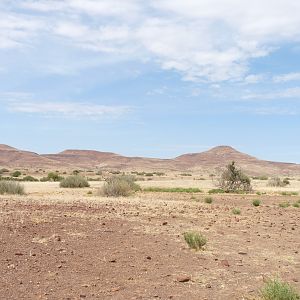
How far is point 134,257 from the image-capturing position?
464 inches

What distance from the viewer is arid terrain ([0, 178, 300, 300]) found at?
9.23 metres

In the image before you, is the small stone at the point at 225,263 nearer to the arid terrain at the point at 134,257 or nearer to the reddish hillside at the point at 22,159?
the arid terrain at the point at 134,257

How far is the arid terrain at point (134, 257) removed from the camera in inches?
363

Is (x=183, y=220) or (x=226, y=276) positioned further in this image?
(x=183, y=220)

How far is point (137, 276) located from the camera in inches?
400

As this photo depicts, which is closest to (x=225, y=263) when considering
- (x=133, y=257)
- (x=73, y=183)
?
(x=133, y=257)

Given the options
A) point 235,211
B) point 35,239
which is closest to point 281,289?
point 35,239

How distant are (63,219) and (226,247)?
567cm

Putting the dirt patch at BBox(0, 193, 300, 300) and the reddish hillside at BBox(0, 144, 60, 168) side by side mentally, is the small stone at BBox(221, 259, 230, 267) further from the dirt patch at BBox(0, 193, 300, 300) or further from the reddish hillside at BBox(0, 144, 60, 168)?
the reddish hillside at BBox(0, 144, 60, 168)

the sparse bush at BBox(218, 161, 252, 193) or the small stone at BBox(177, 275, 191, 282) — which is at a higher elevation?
the sparse bush at BBox(218, 161, 252, 193)

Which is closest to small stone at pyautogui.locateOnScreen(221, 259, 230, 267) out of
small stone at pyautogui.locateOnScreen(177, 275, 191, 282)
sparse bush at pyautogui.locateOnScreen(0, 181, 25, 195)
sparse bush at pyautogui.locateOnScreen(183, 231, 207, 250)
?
sparse bush at pyautogui.locateOnScreen(183, 231, 207, 250)

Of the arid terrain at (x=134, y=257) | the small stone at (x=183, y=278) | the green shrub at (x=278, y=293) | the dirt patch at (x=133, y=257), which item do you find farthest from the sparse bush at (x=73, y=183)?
the green shrub at (x=278, y=293)

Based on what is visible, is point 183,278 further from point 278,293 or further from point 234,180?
point 234,180

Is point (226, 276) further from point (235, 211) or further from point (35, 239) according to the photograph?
point (235, 211)
